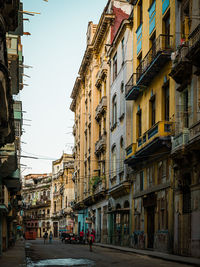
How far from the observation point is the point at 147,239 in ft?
94.6

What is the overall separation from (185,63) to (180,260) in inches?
338

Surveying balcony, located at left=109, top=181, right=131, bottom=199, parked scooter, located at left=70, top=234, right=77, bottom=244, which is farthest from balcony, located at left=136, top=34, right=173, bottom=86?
parked scooter, located at left=70, top=234, right=77, bottom=244

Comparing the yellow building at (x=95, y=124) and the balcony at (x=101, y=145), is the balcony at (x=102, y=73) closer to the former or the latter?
the yellow building at (x=95, y=124)

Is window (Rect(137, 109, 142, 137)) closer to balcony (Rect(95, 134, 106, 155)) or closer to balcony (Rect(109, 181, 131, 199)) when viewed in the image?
balcony (Rect(109, 181, 131, 199))

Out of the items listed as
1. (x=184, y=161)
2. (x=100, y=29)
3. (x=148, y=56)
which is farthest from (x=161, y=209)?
(x=100, y=29)

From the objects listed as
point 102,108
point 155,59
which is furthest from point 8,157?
point 102,108

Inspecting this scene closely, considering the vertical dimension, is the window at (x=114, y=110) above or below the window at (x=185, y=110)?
above

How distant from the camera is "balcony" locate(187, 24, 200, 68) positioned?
64.6ft

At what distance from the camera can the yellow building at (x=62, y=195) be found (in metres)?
82.1

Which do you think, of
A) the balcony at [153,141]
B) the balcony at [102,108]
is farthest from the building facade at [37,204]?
the balcony at [153,141]

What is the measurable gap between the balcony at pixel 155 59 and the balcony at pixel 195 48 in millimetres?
4150

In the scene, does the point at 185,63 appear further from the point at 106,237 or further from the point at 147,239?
the point at 106,237

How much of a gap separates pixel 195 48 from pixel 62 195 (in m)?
72.0

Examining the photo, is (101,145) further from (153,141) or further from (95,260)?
(95,260)
